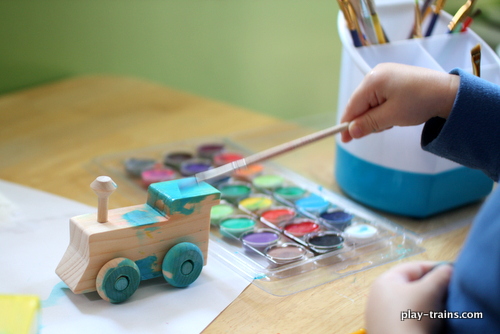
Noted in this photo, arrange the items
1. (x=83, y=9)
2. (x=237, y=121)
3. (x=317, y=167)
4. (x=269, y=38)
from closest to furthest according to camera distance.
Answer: (x=317, y=167) → (x=237, y=121) → (x=83, y=9) → (x=269, y=38)

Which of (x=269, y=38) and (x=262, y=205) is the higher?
(x=269, y=38)

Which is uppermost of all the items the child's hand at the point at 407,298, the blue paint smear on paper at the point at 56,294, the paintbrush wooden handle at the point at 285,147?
the paintbrush wooden handle at the point at 285,147

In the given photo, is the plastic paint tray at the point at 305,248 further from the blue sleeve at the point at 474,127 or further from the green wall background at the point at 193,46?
the green wall background at the point at 193,46

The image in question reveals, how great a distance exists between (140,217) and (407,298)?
0.80ft

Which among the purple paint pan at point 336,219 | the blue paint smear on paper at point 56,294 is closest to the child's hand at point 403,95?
the purple paint pan at point 336,219

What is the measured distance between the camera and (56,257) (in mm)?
573

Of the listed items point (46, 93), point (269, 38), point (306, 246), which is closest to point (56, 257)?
point (306, 246)

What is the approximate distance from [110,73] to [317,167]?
0.64 metres

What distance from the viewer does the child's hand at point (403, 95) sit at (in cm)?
56

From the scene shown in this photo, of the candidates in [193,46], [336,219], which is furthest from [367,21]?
[193,46]

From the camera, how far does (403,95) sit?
1.85 ft

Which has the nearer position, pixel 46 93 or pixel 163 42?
pixel 46 93

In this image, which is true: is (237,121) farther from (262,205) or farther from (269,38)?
(269,38)

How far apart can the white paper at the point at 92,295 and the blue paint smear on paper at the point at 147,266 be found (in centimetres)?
1
